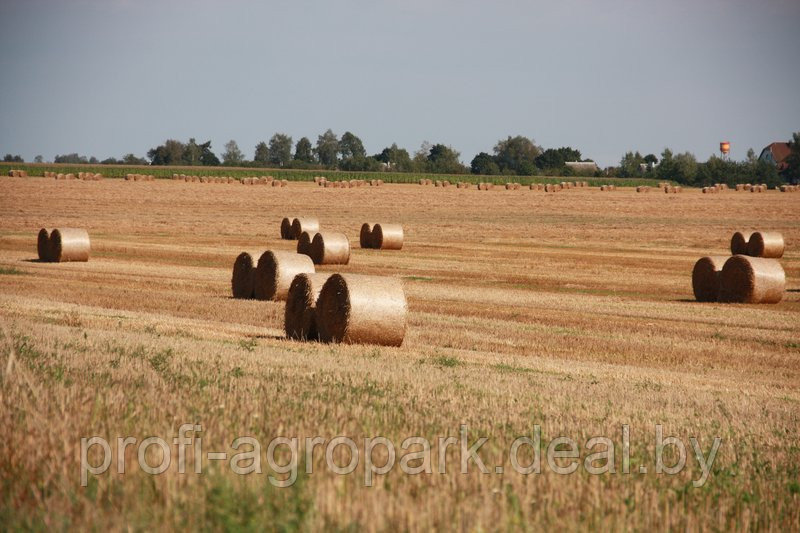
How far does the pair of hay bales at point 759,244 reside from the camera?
3372 centimetres

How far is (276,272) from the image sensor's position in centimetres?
2075

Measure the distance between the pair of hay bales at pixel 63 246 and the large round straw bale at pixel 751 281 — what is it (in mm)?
17734

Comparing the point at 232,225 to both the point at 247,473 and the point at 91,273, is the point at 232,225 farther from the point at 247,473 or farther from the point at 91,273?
the point at 247,473

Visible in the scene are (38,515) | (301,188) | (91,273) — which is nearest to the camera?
(38,515)

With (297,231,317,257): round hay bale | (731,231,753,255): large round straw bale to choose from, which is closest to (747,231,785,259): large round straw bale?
(731,231,753,255): large round straw bale

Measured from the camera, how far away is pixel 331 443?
6402 millimetres

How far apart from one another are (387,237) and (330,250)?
6668mm

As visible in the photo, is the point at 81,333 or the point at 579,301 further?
the point at 579,301

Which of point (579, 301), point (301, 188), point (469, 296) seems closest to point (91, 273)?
point (469, 296)

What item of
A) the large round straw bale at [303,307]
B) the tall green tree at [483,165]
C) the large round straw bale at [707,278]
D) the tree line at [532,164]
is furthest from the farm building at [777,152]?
the large round straw bale at [303,307]

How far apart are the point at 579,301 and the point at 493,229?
26.0m

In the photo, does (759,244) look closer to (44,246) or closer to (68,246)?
(68,246)

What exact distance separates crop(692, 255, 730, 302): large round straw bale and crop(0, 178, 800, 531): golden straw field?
73 centimetres

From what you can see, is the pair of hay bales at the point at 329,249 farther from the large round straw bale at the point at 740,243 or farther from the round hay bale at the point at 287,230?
the large round straw bale at the point at 740,243
